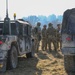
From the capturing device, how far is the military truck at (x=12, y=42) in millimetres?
8633

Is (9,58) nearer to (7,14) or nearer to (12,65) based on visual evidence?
(12,65)

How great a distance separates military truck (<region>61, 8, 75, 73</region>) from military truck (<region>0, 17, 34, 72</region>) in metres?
1.82

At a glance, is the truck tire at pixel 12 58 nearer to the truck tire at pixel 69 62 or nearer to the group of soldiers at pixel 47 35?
the truck tire at pixel 69 62

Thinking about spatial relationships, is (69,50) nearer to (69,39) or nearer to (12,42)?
(69,39)

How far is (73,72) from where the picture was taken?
28.6ft

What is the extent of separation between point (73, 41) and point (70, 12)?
43.7 inches

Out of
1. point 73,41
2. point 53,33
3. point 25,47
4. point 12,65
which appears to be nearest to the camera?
point 73,41

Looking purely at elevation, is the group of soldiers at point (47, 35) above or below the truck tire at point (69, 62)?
above

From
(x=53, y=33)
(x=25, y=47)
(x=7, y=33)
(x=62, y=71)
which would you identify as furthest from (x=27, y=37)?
(x=53, y=33)

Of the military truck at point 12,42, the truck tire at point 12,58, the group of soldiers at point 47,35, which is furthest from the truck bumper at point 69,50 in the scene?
the group of soldiers at point 47,35

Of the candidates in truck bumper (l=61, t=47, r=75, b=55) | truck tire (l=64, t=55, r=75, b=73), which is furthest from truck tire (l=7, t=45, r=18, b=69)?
truck bumper (l=61, t=47, r=75, b=55)

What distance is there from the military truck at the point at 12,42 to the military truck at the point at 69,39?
1.82 metres

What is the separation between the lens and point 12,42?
930 centimetres

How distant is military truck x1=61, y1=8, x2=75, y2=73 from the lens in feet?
26.7
